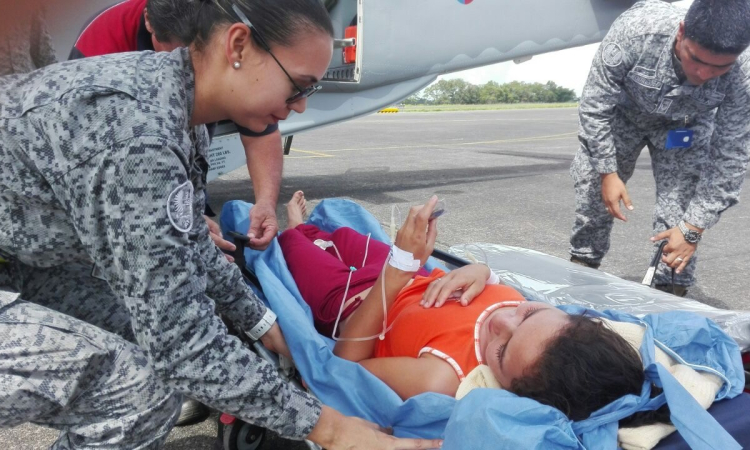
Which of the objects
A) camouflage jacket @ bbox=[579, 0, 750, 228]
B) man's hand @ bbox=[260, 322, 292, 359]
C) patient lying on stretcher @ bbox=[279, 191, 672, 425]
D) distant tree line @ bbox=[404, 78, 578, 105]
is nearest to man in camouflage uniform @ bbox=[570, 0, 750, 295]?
camouflage jacket @ bbox=[579, 0, 750, 228]

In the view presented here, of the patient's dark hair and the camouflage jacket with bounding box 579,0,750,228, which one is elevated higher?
the camouflage jacket with bounding box 579,0,750,228

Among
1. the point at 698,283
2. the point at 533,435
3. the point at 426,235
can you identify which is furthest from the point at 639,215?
the point at 533,435

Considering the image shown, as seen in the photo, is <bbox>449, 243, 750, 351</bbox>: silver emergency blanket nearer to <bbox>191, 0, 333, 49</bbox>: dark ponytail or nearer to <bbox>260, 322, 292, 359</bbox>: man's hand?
<bbox>260, 322, 292, 359</bbox>: man's hand

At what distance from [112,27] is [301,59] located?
1508 mm

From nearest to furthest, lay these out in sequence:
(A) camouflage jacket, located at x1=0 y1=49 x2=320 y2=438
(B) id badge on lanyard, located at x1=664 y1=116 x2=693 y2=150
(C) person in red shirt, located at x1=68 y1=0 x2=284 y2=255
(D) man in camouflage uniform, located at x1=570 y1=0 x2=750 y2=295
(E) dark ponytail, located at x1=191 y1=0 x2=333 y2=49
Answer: (A) camouflage jacket, located at x1=0 y1=49 x2=320 y2=438 < (E) dark ponytail, located at x1=191 y1=0 x2=333 y2=49 < (C) person in red shirt, located at x1=68 y1=0 x2=284 y2=255 < (D) man in camouflage uniform, located at x1=570 y1=0 x2=750 y2=295 < (B) id badge on lanyard, located at x1=664 y1=116 x2=693 y2=150

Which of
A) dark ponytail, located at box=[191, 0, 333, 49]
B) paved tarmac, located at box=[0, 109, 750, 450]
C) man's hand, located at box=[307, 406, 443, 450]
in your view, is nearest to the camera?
dark ponytail, located at box=[191, 0, 333, 49]

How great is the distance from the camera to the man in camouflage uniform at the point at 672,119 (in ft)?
8.75

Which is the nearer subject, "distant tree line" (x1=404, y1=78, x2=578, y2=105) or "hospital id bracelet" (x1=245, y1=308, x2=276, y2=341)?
"hospital id bracelet" (x1=245, y1=308, x2=276, y2=341)

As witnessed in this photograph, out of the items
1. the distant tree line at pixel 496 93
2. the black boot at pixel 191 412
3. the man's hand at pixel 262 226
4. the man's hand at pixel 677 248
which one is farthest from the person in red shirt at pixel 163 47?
the distant tree line at pixel 496 93

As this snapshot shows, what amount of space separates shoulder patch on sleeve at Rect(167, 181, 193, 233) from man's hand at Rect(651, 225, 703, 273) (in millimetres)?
2216

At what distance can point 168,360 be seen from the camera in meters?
1.30

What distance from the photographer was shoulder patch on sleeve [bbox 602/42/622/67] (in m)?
2.73

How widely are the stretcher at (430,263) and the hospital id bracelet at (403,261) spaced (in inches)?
13.2

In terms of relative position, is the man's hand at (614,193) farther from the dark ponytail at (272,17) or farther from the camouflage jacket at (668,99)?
the dark ponytail at (272,17)
